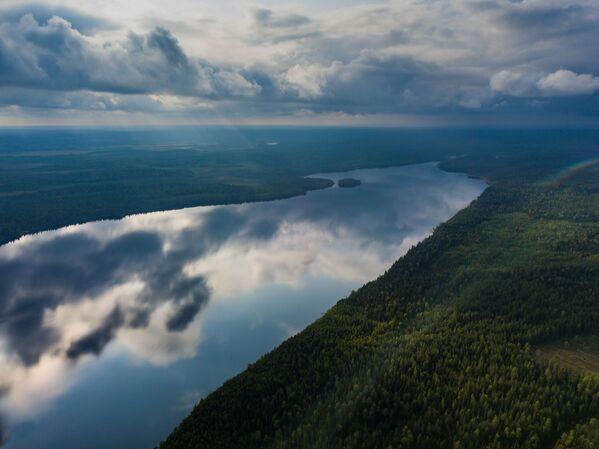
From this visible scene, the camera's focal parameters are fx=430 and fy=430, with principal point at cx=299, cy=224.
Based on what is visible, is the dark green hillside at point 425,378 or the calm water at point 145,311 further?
the calm water at point 145,311

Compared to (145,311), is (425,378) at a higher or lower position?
lower

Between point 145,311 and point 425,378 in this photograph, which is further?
point 145,311

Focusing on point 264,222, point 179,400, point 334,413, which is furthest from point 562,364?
point 264,222

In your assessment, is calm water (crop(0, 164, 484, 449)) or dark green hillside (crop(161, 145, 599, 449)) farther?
calm water (crop(0, 164, 484, 449))

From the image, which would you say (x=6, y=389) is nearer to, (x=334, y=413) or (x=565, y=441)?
(x=334, y=413)
